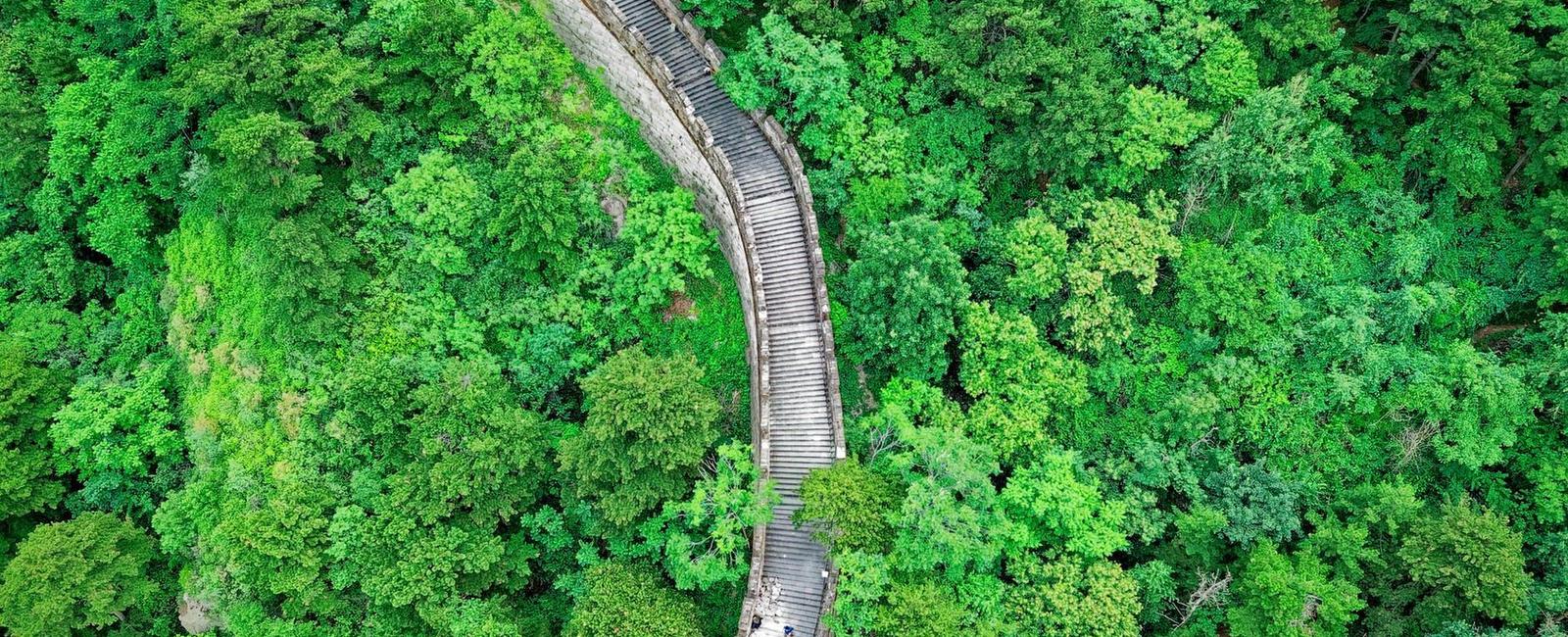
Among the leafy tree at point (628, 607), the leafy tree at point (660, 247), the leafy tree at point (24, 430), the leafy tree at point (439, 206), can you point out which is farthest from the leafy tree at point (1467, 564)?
the leafy tree at point (24, 430)

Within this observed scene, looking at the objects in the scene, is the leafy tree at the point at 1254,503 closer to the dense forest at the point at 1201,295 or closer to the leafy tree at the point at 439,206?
the dense forest at the point at 1201,295

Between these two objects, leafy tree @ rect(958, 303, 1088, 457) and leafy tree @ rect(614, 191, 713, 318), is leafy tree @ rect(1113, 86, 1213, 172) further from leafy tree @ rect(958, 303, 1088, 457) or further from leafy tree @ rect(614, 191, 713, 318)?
leafy tree @ rect(614, 191, 713, 318)

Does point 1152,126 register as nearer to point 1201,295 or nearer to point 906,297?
point 1201,295

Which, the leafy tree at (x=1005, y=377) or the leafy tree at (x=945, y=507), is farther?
the leafy tree at (x=1005, y=377)

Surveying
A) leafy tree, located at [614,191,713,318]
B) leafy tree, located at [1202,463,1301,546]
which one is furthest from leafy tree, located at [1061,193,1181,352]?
leafy tree, located at [614,191,713,318]

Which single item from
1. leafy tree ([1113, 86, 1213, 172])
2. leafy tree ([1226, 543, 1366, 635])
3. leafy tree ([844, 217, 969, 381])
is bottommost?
leafy tree ([1226, 543, 1366, 635])
